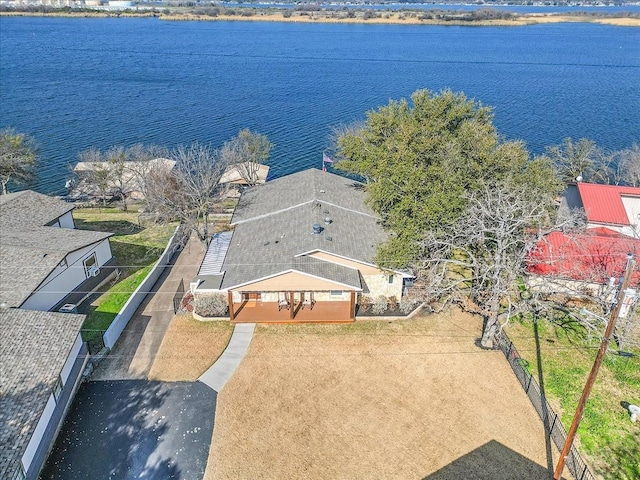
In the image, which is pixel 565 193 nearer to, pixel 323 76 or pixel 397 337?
pixel 397 337

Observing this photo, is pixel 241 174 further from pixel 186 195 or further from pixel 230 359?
pixel 230 359

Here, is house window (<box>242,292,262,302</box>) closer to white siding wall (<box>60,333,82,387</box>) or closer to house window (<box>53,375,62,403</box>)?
white siding wall (<box>60,333,82,387</box>)

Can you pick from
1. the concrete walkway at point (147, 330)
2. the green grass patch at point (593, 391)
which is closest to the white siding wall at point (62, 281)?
the concrete walkway at point (147, 330)

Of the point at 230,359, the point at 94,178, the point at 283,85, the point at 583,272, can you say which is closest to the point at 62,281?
the point at 230,359

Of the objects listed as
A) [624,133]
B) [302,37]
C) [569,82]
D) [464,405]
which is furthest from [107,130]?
[302,37]

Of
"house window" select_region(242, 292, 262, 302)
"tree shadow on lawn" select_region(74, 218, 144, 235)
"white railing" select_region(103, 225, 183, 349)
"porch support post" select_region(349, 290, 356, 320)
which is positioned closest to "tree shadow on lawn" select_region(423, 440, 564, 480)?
"porch support post" select_region(349, 290, 356, 320)

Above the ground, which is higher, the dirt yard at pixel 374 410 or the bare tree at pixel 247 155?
the bare tree at pixel 247 155

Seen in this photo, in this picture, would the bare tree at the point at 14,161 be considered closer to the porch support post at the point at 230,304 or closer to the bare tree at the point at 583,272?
the porch support post at the point at 230,304
